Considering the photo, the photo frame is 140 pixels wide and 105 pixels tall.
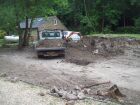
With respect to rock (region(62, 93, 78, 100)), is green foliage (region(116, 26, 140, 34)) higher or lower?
higher

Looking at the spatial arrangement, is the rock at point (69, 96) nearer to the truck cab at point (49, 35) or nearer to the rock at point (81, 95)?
the rock at point (81, 95)

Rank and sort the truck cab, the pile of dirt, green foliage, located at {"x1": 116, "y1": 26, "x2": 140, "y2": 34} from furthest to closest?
1. green foliage, located at {"x1": 116, "y1": 26, "x2": 140, "y2": 34}
2. the truck cab
3. the pile of dirt

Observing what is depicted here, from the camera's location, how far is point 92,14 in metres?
73.0

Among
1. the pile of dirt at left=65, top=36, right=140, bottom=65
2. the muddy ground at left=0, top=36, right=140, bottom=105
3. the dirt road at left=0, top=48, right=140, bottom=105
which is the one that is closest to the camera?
the dirt road at left=0, top=48, right=140, bottom=105

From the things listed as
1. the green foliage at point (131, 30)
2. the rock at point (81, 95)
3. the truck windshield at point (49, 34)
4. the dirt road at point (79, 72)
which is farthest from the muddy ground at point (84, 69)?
the green foliage at point (131, 30)

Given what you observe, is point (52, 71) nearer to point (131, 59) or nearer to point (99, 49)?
point (131, 59)

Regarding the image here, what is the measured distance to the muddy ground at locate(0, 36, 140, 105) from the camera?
792 inches

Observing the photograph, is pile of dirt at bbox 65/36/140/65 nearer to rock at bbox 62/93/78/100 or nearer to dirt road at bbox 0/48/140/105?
dirt road at bbox 0/48/140/105

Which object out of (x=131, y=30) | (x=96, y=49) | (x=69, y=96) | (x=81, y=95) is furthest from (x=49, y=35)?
(x=131, y=30)

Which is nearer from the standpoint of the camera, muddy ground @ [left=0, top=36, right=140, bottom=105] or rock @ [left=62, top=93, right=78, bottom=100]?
rock @ [left=62, top=93, right=78, bottom=100]

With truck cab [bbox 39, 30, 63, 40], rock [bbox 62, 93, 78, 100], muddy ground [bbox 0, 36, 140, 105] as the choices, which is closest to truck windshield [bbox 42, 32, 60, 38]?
truck cab [bbox 39, 30, 63, 40]

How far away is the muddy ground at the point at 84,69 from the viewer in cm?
2011

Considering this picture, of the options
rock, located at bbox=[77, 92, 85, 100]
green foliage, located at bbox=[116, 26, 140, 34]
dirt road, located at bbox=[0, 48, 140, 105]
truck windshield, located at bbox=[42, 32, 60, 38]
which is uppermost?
truck windshield, located at bbox=[42, 32, 60, 38]

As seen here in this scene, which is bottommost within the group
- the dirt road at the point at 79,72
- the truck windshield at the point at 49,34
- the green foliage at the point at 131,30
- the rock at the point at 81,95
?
the dirt road at the point at 79,72
